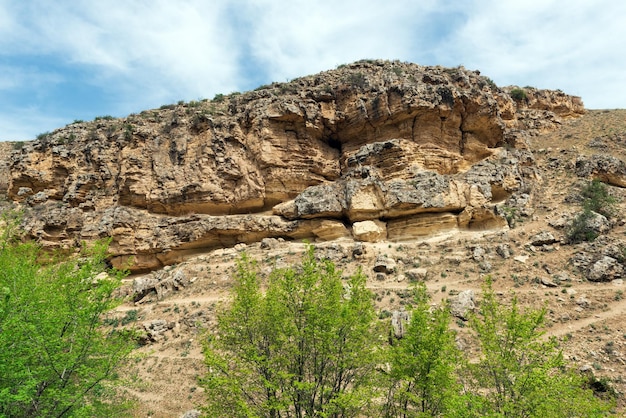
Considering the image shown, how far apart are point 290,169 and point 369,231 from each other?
1076 centimetres

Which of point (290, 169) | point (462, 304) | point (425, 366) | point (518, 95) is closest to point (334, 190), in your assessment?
point (290, 169)

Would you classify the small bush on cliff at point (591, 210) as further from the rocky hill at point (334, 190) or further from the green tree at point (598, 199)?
the rocky hill at point (334, 190)

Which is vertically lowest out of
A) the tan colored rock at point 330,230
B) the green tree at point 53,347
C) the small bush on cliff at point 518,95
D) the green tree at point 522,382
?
the green tree at point 522,382

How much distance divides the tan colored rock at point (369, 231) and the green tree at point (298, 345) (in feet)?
66.0

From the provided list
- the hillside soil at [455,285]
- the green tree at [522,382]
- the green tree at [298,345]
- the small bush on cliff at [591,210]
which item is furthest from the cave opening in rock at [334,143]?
the green tree at [522,382]

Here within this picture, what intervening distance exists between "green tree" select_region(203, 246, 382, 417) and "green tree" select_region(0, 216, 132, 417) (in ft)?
10.8

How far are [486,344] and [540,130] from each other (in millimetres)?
46123

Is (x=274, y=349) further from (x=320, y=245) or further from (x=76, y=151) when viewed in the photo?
(x=76, y=151)

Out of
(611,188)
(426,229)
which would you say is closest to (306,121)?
(426,229)

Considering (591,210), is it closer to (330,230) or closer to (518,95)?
(330,230)

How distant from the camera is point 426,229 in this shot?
3219 centimetres

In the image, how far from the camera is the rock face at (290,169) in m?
33.4

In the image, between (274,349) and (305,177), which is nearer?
(274,349)

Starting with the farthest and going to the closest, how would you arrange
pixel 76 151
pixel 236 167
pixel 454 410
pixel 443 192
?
pixel 76 151 < pixel 236 167 < pixel 443 192 < pixel 454 410
